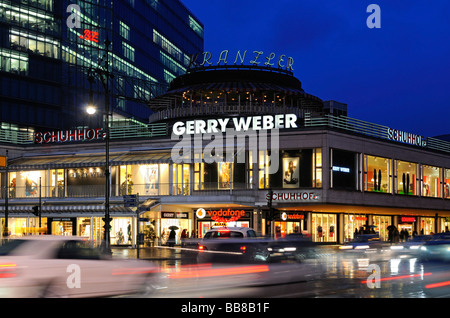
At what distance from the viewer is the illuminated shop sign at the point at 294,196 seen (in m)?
52.1

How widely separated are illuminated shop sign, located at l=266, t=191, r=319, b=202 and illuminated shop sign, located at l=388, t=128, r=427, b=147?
11.3 m

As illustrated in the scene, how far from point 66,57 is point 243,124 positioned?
4802cm

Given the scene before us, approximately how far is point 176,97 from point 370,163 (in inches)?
729

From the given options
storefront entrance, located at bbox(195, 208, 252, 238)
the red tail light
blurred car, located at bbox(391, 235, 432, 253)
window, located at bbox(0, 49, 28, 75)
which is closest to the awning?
storefront entrance, located at bbox(195, 208, 252, 238)

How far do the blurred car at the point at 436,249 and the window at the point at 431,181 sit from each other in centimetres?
3823

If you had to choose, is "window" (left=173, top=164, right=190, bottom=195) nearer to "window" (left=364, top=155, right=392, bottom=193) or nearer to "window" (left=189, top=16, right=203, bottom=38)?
"window" (left=364, top=155, right=392, bottom=193)

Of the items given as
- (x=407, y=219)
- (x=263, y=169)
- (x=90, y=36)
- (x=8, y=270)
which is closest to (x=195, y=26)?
(x=90, y=36)

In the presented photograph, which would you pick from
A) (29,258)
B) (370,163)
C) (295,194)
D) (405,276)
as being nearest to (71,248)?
(29,258)

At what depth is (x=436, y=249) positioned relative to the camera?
2598 cm

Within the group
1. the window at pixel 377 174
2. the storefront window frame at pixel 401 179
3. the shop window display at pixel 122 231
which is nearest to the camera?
the shop window display at pixel 122 231

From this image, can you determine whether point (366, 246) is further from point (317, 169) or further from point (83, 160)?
point (83, 160)

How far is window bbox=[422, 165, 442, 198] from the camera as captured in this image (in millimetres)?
64062

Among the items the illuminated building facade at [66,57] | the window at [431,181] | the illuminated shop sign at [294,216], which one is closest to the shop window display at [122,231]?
the illuminated shop sign at [294,216]

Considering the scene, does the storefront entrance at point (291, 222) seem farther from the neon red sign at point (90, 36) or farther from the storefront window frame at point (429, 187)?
the neon red sign at point (90, 36)
